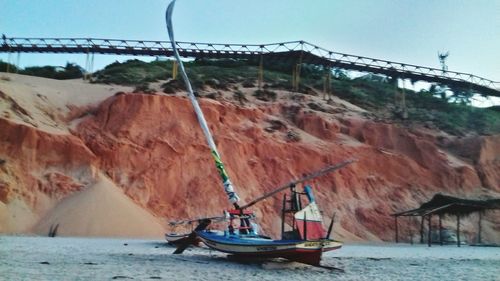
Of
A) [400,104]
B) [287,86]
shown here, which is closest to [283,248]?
[287,86]

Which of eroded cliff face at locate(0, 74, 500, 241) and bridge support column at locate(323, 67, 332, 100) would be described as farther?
bridge support column at locate(323, 67, 332, 100)

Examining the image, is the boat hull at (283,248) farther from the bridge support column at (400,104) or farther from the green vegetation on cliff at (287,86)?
the bridge support column at (400,104)

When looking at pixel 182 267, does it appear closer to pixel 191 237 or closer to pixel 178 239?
pixel 191 237

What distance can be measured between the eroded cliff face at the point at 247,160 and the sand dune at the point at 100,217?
129 centimetres

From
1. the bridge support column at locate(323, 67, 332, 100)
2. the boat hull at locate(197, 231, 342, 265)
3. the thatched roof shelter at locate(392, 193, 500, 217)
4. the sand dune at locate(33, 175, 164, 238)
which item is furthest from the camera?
the bridge support column at locate(323, 67, 332, 100)

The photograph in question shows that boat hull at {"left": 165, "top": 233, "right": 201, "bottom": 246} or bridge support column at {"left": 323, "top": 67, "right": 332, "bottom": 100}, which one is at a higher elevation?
bridge support column at {"left": 323, "top": 67, "right": 332, "bottom": 100}

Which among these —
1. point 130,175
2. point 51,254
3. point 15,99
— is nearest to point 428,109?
point 130,175

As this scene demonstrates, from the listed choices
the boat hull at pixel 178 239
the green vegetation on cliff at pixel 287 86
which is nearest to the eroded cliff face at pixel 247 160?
the green vegetation on cliff at pixel 287 86

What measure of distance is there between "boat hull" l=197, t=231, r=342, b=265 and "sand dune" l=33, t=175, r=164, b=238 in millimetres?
13329

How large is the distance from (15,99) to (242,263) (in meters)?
26.0

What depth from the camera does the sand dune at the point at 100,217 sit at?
90.1 ft

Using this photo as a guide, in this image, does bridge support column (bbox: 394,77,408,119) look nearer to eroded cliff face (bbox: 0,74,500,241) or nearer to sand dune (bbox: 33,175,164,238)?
eroded cliff face (bbox: 0,74,500,241)

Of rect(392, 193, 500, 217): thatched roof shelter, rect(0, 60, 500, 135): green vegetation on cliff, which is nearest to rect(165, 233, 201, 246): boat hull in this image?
rect(392, 193, 500, 217): thatched roof shelter

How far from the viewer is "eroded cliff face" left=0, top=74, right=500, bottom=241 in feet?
108
